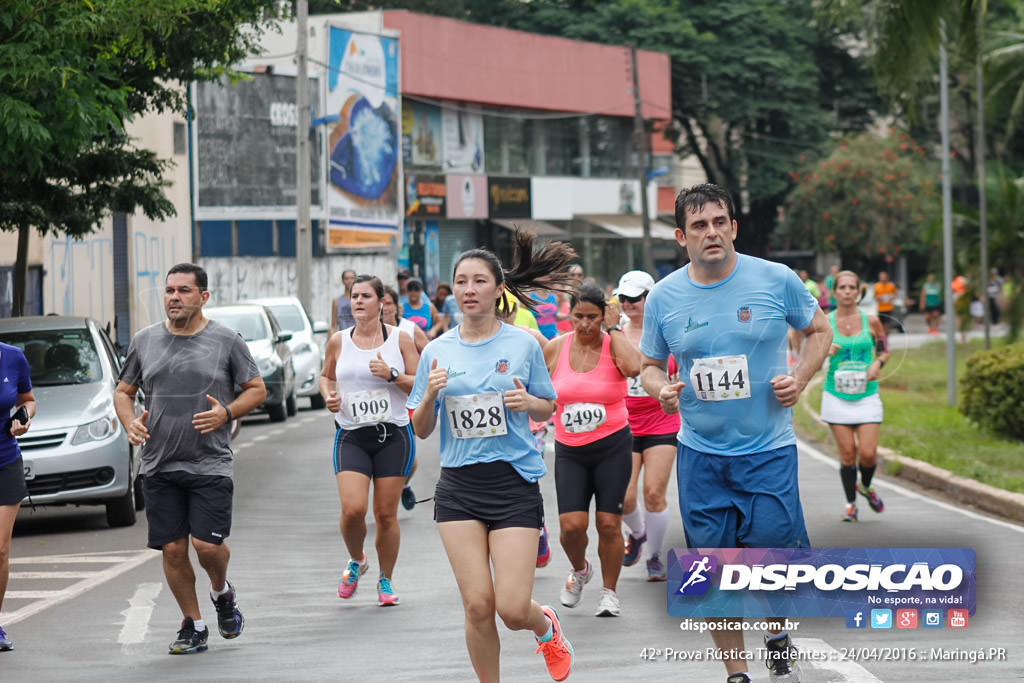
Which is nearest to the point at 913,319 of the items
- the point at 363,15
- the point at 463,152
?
the point at 463,152

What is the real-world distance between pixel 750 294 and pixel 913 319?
58.5m

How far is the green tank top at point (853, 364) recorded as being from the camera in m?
12.4

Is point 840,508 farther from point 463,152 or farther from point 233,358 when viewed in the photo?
point 463,152

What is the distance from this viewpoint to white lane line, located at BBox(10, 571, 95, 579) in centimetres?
1096

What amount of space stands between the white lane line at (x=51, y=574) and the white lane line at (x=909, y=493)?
20.9 ft

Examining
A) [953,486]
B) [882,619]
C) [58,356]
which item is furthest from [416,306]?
[882,619]

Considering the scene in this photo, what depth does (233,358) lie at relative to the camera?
8297 millimetres

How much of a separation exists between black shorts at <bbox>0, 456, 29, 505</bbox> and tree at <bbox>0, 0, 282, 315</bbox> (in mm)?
4087

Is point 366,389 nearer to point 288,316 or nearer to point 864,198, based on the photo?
point 288,316

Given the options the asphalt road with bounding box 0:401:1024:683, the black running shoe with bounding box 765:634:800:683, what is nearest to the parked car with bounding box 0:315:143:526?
the asphalt road with bounding box 0:401:1024:683

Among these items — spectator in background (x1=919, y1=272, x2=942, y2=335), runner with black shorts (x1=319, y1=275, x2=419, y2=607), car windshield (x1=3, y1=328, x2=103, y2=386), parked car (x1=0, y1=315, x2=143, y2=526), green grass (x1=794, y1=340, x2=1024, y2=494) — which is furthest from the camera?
spectator in background (x1=919, y1=272, x2=942, y2=335)

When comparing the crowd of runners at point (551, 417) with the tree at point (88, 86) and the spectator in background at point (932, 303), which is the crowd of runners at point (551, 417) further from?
the spectator in background at point (932, 303)

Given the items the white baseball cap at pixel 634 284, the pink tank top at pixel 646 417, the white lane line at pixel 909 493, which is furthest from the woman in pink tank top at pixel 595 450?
the white lane line at pixel 909 493

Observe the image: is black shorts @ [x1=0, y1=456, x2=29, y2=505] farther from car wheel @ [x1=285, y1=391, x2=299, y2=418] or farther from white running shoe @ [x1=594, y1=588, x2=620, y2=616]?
car wheel @ [x1=285, y1=391, x2=299, y2=418]
